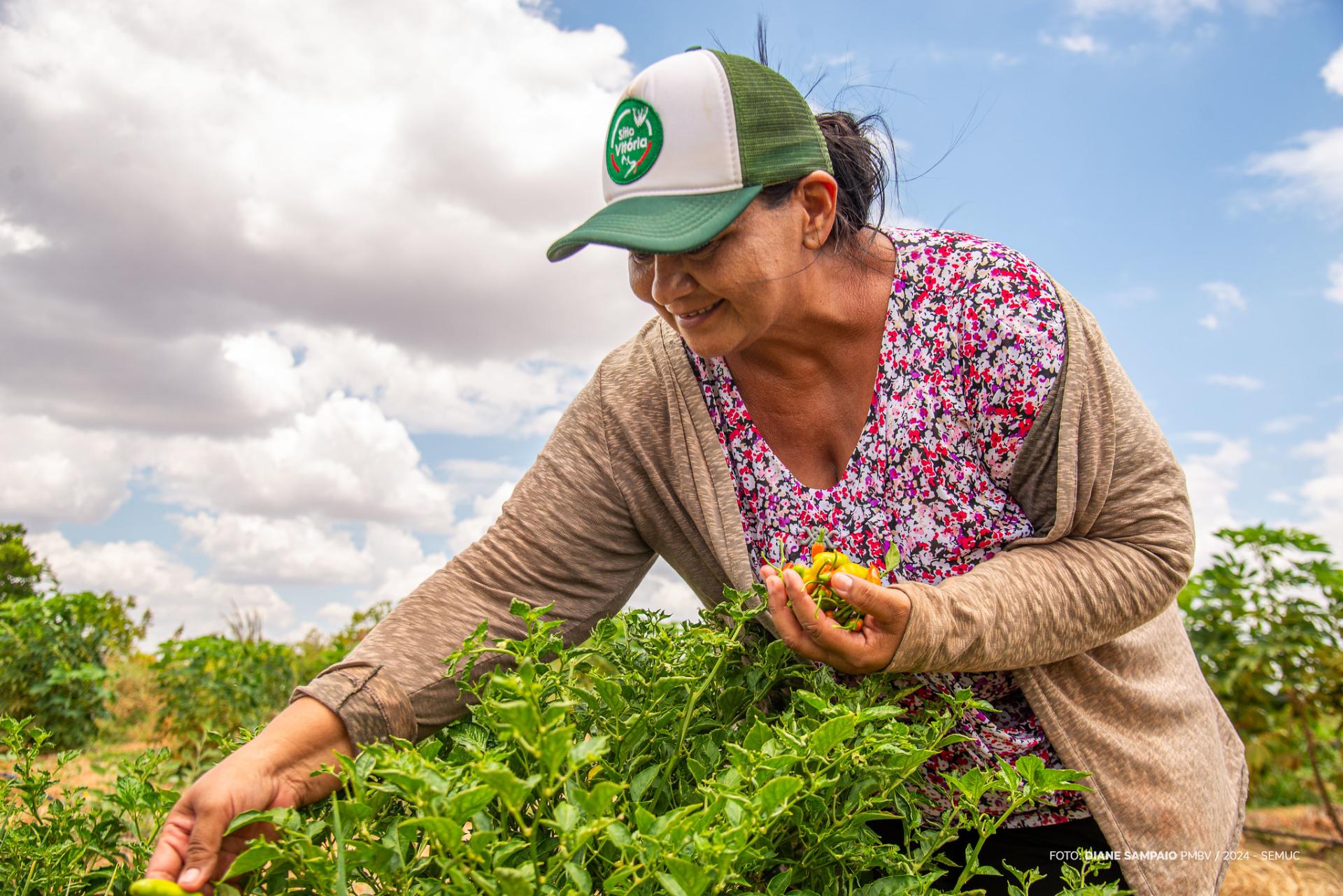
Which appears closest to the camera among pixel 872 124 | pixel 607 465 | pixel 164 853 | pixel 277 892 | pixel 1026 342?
pixel 277 892

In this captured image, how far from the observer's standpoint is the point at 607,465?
188 centimetres

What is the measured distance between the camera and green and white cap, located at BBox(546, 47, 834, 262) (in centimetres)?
156

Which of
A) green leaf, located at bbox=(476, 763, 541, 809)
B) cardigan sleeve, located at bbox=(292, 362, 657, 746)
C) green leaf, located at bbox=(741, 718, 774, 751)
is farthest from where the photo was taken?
cardigan sleeve, located at bbox=(292, 362, 657, 746)

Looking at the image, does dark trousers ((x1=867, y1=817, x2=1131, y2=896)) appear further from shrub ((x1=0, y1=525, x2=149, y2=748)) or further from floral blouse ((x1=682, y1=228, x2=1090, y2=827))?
shrub ((x1=0, y1=525, x2=149, y2=748))

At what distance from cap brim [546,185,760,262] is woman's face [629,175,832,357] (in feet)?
0.12

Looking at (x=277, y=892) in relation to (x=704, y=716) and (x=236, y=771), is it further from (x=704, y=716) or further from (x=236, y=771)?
(x=704, y=716)

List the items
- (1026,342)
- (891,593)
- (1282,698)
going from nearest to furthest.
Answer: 1. (891,593)
2. (1026,342)
3. (1282,698)

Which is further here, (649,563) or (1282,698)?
(1282,698)

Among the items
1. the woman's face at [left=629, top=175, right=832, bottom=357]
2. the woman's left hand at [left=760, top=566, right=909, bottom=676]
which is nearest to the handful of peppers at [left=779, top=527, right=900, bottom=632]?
the woman's left hand at [left=760, top=566, right=909, bottom=676]

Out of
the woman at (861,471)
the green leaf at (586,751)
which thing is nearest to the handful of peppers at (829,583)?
the woman at (861,471)

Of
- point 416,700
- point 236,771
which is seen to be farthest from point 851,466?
point 236,771

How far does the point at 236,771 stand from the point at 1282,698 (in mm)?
4886

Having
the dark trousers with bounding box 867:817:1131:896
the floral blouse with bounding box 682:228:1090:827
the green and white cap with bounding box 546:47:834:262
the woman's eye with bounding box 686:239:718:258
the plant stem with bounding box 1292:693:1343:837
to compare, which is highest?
the green and white cap with bounding box 546:47:834:262

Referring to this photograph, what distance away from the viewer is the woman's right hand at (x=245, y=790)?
121cm
